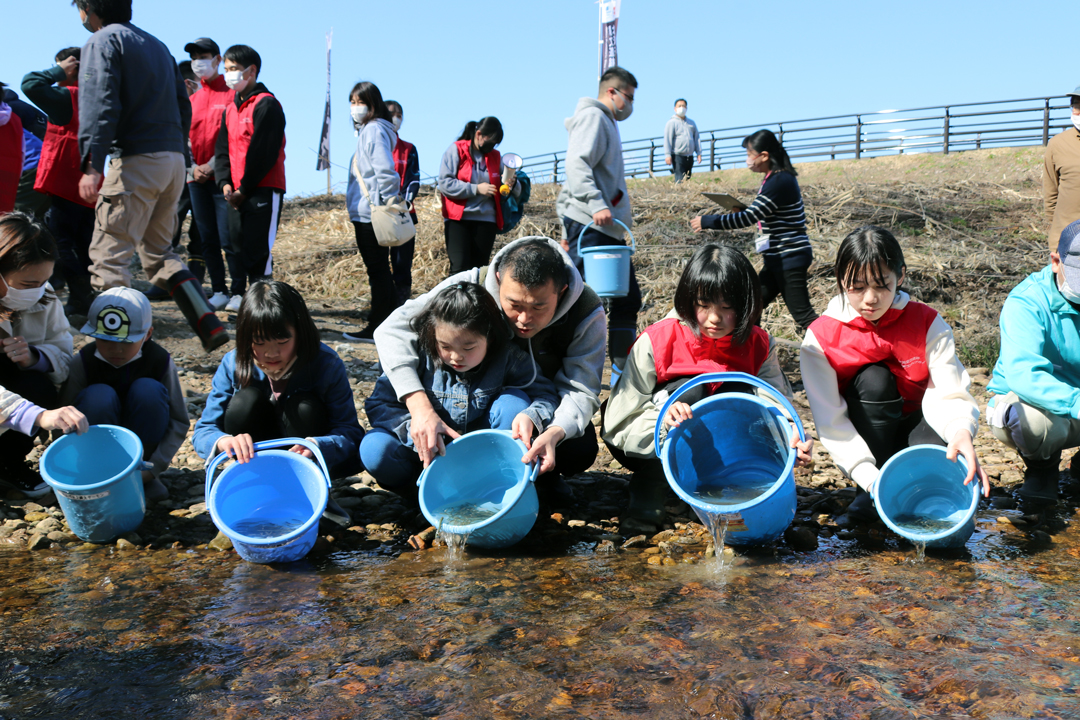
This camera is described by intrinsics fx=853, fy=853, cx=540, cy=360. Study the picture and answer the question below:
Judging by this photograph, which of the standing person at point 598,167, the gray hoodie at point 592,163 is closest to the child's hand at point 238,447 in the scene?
the standing person at point 598,167

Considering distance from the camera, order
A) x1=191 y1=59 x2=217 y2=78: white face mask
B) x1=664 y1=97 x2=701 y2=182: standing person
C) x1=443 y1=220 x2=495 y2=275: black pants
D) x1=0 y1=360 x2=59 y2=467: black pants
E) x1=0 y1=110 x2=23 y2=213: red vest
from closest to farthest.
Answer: x1=0 y1=360 x2=59 y2=467: black pants < x1=0 y1=110 x2=23 y2=213: red vest < x1=191 y1=59 x2=217 y2=78: white face mask < x1=443 y1=220 x2=495 y2=275: black pants < x1=664 y1=97 x2=701 y2=182: standing person

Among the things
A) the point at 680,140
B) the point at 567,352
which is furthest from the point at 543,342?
the point at 680,140

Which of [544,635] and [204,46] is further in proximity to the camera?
[204,46]

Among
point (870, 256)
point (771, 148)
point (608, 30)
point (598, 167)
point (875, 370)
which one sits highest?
point (608, 30)

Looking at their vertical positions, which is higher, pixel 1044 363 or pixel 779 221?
pixel 779 221

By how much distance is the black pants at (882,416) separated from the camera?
305 cm

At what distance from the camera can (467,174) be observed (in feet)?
21.1

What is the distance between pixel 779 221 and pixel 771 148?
0.45m

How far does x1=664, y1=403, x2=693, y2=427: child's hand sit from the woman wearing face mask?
1.92m

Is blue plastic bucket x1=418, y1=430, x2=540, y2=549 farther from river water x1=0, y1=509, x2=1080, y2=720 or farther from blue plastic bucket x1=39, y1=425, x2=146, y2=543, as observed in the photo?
blue plastic bucket x1=39, y1=425, x2=146, y2=543

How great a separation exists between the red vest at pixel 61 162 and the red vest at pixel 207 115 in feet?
3.05

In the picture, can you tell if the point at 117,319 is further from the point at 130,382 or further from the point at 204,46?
the point at 204,46

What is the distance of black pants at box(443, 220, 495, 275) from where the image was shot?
643 cm

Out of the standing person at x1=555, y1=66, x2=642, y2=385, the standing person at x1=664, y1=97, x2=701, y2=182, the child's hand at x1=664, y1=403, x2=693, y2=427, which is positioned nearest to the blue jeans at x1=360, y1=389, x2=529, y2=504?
the child's hand at x1=664, y1=403, x2=693, y2=427
